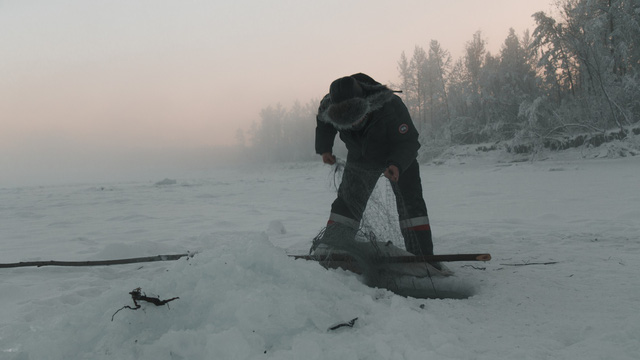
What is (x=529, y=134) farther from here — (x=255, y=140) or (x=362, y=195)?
(x=255, y=140)

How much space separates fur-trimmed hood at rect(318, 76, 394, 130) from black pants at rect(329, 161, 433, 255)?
43cm

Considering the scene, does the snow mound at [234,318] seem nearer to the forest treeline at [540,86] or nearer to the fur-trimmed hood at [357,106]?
the fur-trimmed hood at [357,106]

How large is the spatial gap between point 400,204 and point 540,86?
32.6m

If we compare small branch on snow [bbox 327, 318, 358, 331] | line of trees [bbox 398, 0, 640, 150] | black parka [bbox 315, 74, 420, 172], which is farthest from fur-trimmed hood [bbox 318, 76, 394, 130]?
line of trees [bbox 398, 0, 640, 150]

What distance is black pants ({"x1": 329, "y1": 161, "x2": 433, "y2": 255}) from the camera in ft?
9.04

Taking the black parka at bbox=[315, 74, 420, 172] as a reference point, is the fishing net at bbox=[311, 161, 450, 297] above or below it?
below

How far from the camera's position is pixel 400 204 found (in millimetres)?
2799

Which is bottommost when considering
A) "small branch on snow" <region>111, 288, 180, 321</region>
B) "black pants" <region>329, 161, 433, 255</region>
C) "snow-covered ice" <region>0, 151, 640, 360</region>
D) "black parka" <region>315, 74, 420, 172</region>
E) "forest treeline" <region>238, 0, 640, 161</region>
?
"snow-covered ice" <region>0, 151, 640, 360</region>

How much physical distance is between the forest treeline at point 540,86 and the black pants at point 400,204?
1803 cm

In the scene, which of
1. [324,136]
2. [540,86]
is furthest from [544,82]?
[324,136]

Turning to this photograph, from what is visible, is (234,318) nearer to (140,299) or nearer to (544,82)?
(140,299)

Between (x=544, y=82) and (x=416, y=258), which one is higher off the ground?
(x=544, y=82)

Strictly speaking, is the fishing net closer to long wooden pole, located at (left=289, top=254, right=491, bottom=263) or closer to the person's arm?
long wooden pole, located at (left=289, top=254, right=491, bottom=263)

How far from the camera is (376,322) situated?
1.58 meters
